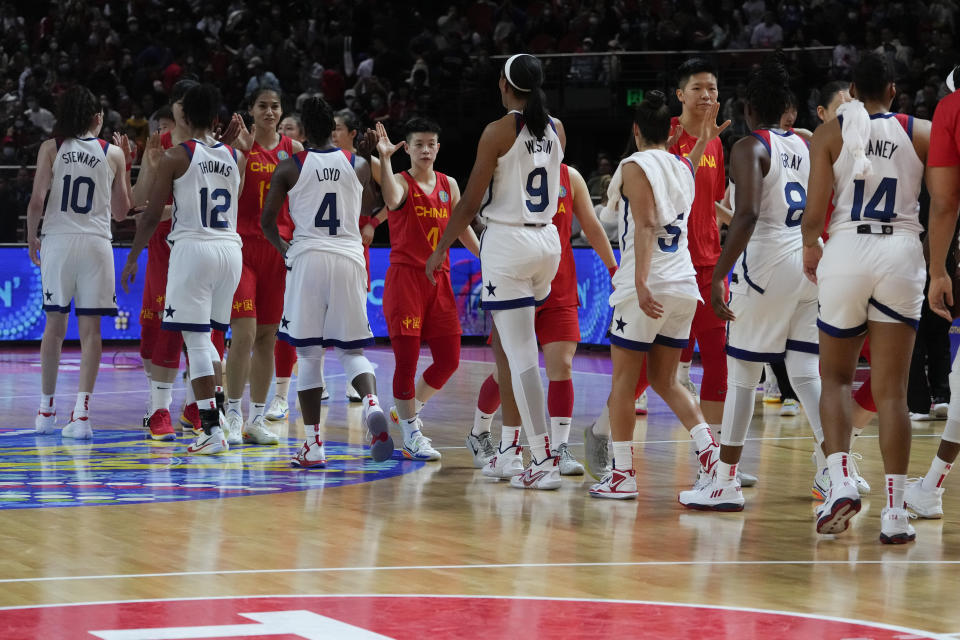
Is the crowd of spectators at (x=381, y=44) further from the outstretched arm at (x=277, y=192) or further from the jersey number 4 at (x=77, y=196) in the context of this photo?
the outstretched arm at (x=277, y=192)

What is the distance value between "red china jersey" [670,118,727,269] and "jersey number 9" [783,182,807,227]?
1057 mm

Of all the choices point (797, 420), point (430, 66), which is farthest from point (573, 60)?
point (797, 420)

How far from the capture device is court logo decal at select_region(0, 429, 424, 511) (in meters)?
6.63

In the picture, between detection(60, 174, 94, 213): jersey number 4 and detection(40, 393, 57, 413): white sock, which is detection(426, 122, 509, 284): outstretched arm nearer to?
detection(60, 174, 94, 213): jersey number 4

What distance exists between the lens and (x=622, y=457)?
21.6 ft

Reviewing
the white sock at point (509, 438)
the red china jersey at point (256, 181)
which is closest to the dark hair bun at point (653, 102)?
the white sock at point (509, 438)

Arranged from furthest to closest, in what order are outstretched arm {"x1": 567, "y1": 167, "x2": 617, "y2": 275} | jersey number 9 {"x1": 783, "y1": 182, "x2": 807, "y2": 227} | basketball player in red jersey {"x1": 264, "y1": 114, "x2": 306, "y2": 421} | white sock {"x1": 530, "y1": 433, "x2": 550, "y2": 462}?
basketball player in red jersey {"x1": 264, "y1": 114, "x2": 306, "y2": 421} → outstretched arm {"x1": 567, "y1": 167, "x2": 617, "y2": 275} → white sock {"x1": 530, "y1": 433, "x2": 550, "y2": 462} → jersey number 9 {"x1": 783, "y1": 182, "x2": 807, "y2": 227}

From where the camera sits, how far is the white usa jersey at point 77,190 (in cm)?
879

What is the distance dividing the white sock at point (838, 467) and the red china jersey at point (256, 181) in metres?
4.30

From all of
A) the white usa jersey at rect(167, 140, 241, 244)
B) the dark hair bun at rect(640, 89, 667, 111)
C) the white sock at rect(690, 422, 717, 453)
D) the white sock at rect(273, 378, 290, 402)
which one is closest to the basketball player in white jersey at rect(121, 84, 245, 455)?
the white usa jersey at rect(167, 140, 241, 244)

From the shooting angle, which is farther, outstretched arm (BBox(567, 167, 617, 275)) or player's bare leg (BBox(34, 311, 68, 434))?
player's bare leg (BBox(34, 311, 68, 434))

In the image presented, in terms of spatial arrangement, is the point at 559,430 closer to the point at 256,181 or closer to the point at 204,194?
the point at 204,194

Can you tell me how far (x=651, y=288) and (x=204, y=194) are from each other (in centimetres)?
298

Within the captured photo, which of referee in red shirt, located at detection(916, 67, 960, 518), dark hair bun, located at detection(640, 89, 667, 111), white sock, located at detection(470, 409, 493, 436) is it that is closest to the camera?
referee in red shirt, located at detection(916, 67, 960, 518)
